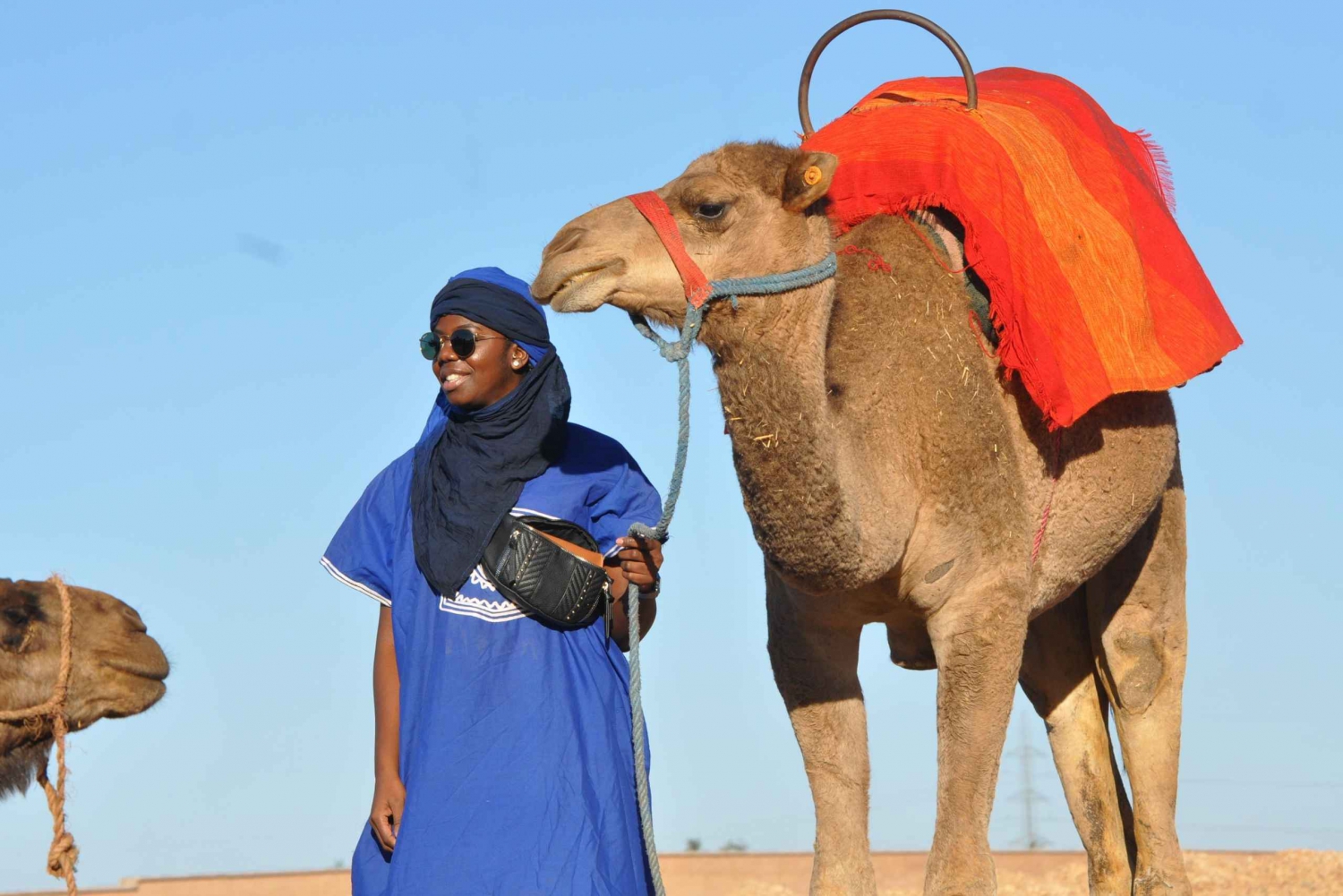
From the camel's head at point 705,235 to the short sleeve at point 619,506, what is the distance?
47 cm

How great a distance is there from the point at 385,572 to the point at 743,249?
1292mm

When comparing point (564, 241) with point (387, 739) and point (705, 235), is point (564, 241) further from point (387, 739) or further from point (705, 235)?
point (387, 739)

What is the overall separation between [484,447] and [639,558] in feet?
1.67

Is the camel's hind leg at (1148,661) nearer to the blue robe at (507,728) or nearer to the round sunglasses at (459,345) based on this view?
the blue robe at (507,728)

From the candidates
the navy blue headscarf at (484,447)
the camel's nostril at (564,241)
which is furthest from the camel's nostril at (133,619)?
the camel's nostril at (564,241)

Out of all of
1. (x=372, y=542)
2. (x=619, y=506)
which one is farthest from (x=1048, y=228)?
(x=372, y=542)

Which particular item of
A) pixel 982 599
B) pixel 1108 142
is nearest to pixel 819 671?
pixel 982 599

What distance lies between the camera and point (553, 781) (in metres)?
4.53

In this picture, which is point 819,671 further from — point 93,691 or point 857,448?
point 93,691

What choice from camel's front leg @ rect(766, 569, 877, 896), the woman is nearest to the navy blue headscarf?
the woman

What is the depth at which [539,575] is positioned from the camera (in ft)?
15.1

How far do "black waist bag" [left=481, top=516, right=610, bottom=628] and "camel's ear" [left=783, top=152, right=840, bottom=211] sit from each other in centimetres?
113

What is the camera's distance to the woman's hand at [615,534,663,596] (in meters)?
4.64

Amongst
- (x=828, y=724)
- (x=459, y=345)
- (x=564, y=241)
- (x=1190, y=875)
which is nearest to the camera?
(x=564, y=241)
